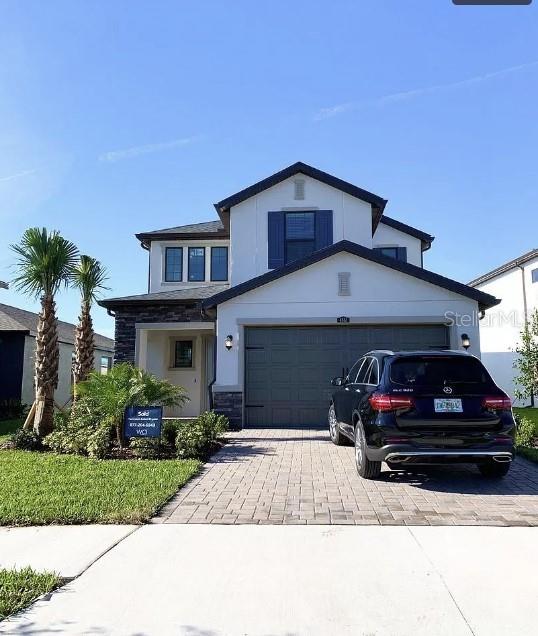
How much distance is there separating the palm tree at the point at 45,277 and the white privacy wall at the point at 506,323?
18.9m

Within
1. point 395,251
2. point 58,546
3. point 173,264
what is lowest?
point 58,546

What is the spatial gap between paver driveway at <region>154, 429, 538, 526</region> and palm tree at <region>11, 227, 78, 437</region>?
16.9ft

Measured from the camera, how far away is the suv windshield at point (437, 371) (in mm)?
6574

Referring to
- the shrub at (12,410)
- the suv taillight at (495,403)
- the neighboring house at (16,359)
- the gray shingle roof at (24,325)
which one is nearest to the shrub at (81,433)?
A: the suv taillight at (495,403)

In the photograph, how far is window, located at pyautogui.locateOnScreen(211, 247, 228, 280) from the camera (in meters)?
17.8

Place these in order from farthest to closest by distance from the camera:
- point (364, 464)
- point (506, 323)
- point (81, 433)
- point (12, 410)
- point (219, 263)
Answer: point (506, 323), point (219, 263), point (12, 410), point (81, 433), point (364, 464)

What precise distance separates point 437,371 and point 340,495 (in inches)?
85.4

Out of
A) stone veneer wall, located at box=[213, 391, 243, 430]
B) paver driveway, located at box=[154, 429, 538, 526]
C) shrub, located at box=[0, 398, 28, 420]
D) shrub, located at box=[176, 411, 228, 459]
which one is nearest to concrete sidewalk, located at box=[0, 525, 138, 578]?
paver driveway, located at box=[154, 429, 538, 526]

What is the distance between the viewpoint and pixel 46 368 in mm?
11336

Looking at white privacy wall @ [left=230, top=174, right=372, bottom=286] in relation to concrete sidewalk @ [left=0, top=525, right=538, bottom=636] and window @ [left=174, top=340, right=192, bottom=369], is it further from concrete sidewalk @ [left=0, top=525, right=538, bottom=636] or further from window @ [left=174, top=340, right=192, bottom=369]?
concrete sidewalk @ [left=0, top=525, right=538, bottom=636]

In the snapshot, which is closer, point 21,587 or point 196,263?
point 21,587

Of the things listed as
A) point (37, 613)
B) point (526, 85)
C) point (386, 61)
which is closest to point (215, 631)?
point (37, 613)

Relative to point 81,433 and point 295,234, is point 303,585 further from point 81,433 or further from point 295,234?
point 295,234

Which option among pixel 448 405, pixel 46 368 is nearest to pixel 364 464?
pixel 448 405
